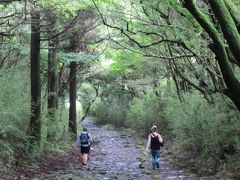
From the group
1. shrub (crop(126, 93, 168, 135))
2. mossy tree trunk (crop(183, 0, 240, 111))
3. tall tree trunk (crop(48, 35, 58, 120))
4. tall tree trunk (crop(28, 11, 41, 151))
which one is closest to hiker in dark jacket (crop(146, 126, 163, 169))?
tall tree trunk (crop(28, 11, 41, 151))

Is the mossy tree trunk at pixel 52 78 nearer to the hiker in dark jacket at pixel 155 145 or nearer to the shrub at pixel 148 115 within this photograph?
the hiker in dark jacket at pixel 155 145

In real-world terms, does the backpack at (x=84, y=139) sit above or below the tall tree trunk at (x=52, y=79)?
below

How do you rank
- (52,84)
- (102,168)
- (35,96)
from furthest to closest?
(52,84) → (102,168) → (35,96)

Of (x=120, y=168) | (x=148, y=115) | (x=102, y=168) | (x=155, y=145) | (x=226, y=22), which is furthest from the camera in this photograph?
(x=148, y=115)

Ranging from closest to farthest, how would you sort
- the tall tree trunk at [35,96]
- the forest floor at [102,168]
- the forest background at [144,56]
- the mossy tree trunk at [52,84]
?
the forest background at [144,56], the forest floor at [102,168], the tall tree trunk at [35,96], the mossy tree trunk at [52,84]

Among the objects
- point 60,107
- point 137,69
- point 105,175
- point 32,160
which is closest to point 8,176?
point 32,160

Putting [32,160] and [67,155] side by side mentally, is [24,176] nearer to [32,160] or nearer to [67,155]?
[32,160]

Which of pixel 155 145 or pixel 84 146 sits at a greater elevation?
pixel 155 145

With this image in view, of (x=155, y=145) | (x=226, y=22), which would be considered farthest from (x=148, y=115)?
(x=226, y=22)

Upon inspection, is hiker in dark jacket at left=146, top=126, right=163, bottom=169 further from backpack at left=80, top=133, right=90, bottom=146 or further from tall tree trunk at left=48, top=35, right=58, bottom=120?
tall tree trunk at left=48, top=35, right=58, bottom=120

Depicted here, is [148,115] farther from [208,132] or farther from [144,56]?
[208,132]

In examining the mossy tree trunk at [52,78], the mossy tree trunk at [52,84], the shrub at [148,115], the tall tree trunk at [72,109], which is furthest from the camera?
the shrub at [148,115]

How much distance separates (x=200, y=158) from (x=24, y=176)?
23.0 feet

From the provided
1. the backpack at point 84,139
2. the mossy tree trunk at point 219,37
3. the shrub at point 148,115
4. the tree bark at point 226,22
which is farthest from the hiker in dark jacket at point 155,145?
the shrub at point 148,115
